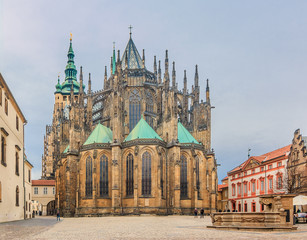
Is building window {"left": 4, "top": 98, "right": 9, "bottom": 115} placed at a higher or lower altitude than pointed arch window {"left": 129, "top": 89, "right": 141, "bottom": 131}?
lower

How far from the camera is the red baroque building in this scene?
5319 cm

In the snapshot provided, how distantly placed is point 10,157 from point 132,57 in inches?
1753

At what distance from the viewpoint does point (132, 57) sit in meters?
70.8

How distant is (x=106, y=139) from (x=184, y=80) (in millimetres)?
17602

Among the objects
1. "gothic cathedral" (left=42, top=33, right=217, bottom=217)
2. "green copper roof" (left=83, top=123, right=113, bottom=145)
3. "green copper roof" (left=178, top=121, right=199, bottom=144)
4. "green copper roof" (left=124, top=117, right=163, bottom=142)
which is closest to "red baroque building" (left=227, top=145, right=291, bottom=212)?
"gothic cathedral" (left=42, top=33, right=217, bottom=217)

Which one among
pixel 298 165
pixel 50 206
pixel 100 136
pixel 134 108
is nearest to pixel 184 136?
pixel 134 108

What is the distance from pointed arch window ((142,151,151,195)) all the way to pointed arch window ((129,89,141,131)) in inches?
419

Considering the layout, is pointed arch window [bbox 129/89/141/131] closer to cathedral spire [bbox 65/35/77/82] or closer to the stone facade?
the stone facade

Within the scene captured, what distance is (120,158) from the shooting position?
172 ft

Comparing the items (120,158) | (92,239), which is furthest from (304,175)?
(92,239)

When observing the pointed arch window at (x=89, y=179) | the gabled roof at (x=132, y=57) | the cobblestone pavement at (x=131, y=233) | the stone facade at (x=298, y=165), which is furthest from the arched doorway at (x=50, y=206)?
the cobblestone pavement at (x=131, y=233)

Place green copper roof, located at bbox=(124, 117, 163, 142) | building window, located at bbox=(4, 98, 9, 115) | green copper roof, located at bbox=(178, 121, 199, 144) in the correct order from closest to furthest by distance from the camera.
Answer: building window, located at bbox=(4, 98, 9, 115)
green copper roof, located at bbox=(124, 117, 163, 142)
green copper roof, located at bbox=(178, 121, 199, 144)

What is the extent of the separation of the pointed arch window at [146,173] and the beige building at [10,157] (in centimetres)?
1929

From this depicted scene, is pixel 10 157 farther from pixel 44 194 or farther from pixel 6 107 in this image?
pixel 44 194
